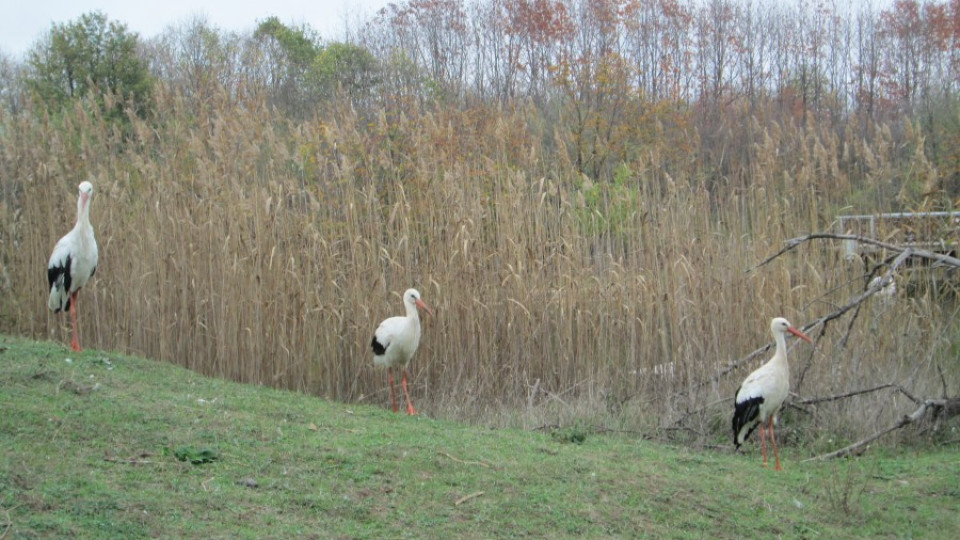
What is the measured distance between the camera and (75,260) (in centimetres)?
762

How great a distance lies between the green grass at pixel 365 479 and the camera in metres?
3.99

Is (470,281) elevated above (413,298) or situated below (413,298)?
above

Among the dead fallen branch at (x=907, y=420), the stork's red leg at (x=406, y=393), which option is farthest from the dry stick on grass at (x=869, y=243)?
the stork's red leg at (x=406, y=393)

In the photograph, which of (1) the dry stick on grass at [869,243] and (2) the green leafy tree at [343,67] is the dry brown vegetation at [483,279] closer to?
(1) the dry stick on grass at [869,243]

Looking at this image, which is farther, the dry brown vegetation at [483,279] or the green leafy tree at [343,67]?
the green leafy tree at [343,67]

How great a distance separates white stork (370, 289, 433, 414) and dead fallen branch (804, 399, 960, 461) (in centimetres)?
295

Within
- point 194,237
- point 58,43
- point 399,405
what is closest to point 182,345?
point 194,237

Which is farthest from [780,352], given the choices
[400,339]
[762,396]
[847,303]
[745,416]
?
[400,339]

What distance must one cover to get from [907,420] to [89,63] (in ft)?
54.0

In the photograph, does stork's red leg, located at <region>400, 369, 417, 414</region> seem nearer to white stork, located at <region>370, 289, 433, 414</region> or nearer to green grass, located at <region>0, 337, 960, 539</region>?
white stork, located at <region>370, 289, 433, 414</region>

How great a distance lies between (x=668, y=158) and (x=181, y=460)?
12639mm

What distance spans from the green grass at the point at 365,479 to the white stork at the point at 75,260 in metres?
1.33

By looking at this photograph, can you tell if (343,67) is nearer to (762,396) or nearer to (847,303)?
(847,303)

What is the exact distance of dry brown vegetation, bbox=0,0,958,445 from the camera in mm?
7508
